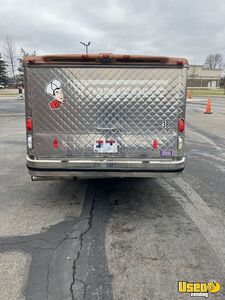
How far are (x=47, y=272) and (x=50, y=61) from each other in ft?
8.64

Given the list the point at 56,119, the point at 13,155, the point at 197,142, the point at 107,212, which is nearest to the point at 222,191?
the point at 107,212

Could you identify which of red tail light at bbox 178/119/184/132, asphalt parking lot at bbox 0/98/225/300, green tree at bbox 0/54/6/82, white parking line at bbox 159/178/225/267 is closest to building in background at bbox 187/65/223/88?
green tree at bbox 0/54/6/82

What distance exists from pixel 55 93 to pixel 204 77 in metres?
104

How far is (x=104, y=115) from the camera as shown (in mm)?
3785

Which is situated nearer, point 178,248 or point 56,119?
point 178,248

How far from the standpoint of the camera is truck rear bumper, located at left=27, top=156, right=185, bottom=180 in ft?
12.6

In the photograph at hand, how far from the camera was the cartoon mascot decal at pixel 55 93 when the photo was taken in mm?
3674

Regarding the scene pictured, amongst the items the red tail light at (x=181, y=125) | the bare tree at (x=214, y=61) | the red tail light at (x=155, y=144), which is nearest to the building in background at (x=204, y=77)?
the bare tree at (x=214, y=61)

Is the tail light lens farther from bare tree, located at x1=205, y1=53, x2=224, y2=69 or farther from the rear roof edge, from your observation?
bare tree, located at x1=205, y1=53, x2=224, y2=69

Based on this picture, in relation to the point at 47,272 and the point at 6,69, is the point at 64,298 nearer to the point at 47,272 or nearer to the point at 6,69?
the point at 47,272

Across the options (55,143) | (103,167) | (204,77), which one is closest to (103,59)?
(55,143)

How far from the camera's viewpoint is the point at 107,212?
404 centimetres

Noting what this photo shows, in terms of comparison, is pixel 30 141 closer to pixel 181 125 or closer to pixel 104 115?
pixel 104 115

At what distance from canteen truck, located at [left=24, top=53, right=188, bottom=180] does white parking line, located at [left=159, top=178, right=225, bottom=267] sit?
2.34ft
